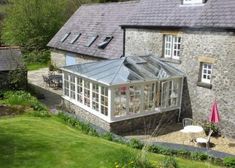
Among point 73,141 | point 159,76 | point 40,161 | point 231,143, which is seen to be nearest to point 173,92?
point 159,76

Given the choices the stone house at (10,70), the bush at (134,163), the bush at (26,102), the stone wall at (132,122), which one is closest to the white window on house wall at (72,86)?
the stone wall at (132,122)

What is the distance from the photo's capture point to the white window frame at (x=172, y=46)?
59.4ft

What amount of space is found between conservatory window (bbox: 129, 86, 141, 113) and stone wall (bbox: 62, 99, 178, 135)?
0.61 metres

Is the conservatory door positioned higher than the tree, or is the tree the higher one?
the tree

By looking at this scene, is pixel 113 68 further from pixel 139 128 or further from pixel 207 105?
pixel 207 105

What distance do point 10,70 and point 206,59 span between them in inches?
534

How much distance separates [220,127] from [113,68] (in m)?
6.41

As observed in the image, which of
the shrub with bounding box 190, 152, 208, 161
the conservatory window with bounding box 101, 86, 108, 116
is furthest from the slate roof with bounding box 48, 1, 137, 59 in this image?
the shrub with bounding box 190, 152, 208, 161

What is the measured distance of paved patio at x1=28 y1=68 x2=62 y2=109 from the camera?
2241cm

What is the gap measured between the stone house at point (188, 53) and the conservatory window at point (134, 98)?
0.40ft

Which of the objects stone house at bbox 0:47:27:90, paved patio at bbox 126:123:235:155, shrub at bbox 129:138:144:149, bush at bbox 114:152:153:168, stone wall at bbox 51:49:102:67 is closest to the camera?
bush at bbox 114:152:153:168

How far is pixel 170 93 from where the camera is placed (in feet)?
59.7

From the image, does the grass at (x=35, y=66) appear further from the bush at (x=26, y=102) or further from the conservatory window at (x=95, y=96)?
the conservatory window at (x=95, y=96)

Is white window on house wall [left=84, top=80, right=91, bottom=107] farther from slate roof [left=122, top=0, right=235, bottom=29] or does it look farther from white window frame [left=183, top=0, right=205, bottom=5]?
white window frame [left=183, top=0, right=205, bottom=5]
